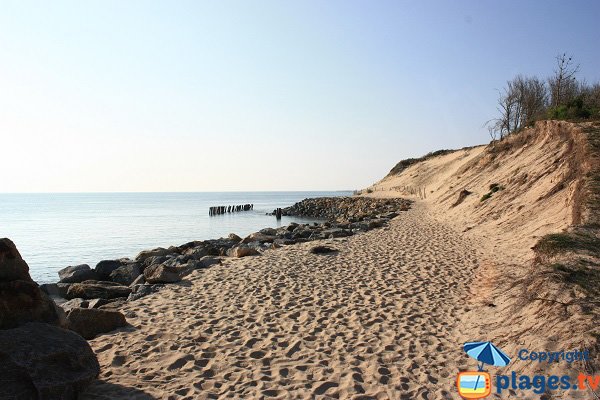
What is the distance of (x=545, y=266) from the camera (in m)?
7.46

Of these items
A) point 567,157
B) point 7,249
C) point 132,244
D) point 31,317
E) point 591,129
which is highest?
point 591,129

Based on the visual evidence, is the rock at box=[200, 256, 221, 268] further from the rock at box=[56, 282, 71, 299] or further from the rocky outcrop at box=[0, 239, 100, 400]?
the rocky outcrop at box=[0, 239, 100, 400]

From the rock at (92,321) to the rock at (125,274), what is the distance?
5849mm

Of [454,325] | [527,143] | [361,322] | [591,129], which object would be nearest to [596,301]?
[454,325]

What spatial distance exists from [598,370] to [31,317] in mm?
6906

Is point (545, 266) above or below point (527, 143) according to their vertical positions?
below

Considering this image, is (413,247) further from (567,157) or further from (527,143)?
(527,143)

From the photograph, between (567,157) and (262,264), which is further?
(567,157)

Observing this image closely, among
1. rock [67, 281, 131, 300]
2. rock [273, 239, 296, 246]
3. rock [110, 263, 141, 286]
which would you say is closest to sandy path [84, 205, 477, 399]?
rock [67, 281, 131, 300]

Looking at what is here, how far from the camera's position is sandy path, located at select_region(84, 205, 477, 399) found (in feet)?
17.3

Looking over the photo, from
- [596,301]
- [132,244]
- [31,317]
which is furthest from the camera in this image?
[132,244]

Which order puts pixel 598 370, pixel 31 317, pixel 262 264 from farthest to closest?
1. pixel 262 264
2. pixel 31 317
3. pixel 598 370

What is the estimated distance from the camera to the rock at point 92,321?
6.84 metres

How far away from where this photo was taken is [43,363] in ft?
14.8
